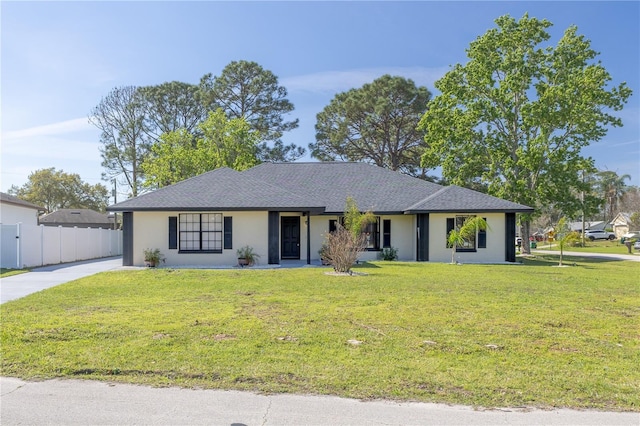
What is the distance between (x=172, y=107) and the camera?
39406 millimetres

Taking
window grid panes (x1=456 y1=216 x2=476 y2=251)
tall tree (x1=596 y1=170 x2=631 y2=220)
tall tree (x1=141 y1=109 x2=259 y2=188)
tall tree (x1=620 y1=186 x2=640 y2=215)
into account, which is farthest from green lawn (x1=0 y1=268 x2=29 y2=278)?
tall tree (x1=596 y1=170 x2=631 y2=220)

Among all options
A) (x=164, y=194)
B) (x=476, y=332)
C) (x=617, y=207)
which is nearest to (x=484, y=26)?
(x=164, y=194)

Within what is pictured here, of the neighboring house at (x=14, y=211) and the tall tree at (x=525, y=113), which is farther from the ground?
the tall tree at (x=525, y=113)

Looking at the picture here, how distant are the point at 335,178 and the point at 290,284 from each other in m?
13.5

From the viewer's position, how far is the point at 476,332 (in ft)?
21.6

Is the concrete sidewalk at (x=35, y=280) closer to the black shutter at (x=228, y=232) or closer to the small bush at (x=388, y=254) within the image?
the black shutter at (x=228, y=232)

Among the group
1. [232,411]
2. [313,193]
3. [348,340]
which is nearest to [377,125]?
[313,193]

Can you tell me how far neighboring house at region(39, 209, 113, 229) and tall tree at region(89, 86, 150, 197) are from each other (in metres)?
5.90

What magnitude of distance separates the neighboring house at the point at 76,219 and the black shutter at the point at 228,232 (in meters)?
29.2

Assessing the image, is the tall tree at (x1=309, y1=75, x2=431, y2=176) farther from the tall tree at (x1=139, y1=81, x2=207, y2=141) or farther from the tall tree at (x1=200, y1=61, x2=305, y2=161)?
the tall tree at (x1=139, y1=81, x2=207, y2=141)

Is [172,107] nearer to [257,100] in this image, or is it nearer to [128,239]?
[257,100]

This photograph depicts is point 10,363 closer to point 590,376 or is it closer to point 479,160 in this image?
point 590,376

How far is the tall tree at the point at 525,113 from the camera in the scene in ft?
86.8

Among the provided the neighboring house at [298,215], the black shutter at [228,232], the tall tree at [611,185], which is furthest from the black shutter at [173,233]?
the tall tree at [611,185]
